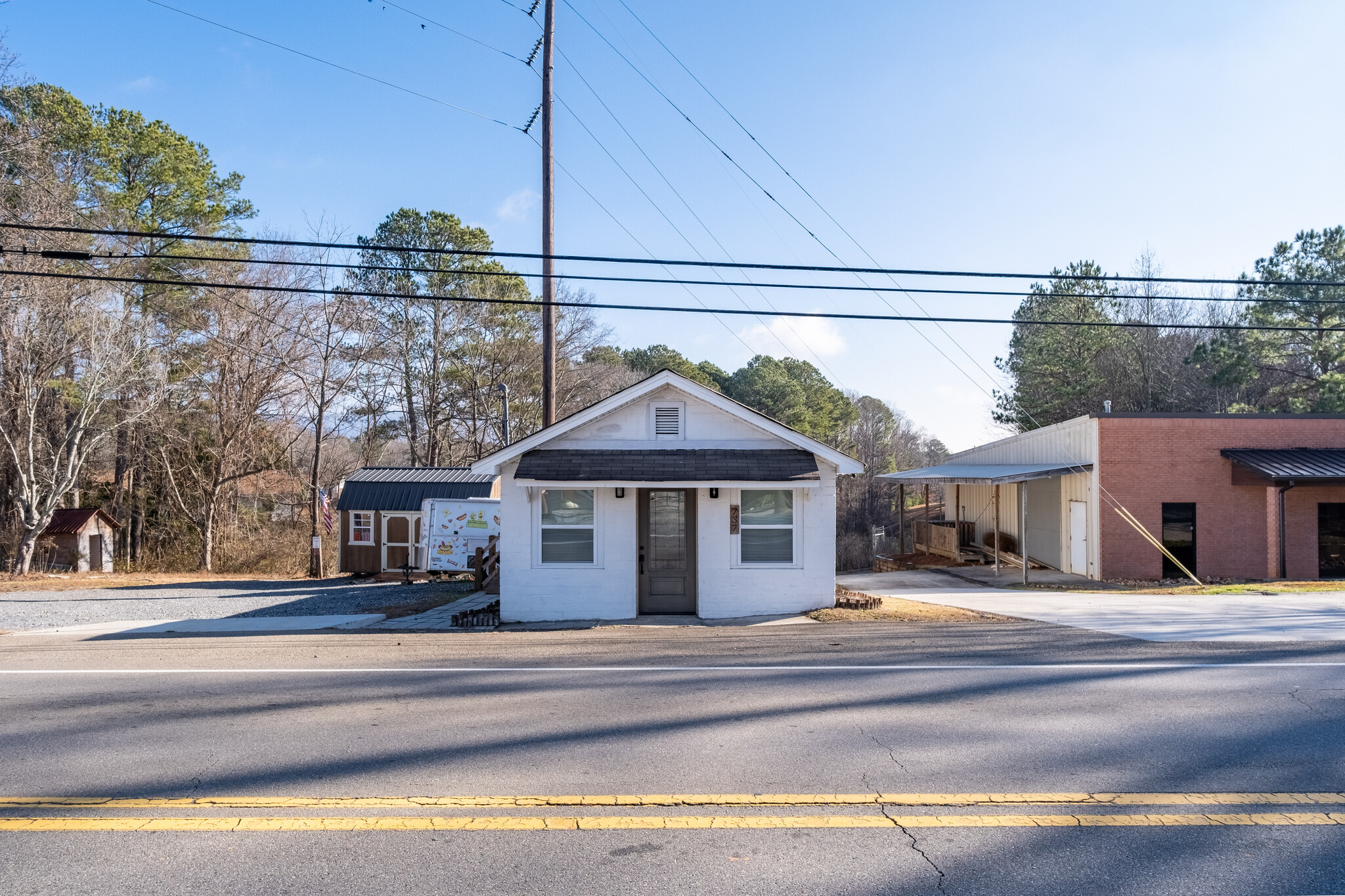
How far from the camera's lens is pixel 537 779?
5355 mm

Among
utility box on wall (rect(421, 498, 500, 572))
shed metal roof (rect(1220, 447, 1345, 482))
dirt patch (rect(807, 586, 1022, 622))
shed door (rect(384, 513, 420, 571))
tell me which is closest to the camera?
dirt patch (rect(807, 586, 1022, 622))

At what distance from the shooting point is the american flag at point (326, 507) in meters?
25.1

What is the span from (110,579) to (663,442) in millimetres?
A: 19284

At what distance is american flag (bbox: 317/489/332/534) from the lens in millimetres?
25105

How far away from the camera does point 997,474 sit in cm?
2209

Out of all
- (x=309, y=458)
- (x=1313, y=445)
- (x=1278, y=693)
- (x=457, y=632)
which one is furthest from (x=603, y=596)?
(x=309, y=458)

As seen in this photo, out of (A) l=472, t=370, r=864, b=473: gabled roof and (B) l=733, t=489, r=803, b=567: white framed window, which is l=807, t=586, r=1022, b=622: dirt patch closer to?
(B) l=733, t=489, r=803, b=567: white framed window

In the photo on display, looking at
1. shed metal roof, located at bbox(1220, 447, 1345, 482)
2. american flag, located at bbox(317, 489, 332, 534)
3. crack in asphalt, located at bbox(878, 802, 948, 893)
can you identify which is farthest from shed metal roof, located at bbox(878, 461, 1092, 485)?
american flag, located at bbox(317, 489, 332, 534)

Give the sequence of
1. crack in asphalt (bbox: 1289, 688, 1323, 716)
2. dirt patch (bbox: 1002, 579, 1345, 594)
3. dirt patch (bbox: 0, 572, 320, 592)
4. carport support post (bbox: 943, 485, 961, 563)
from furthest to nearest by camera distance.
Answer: carport support post (bbox: 943, 485, 961, 563) → dirt patch (bbox: 0, 572, 320, 592) → dirt patch (bbox: 1002, 579, 1345, 594) → crack in asphalt (bbox: 1289, 688, 1323, 716)

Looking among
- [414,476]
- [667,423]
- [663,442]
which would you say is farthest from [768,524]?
[414,476]

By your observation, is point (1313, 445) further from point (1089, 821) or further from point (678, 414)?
point (1089, 821)

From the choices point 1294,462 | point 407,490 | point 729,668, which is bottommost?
point 729,668

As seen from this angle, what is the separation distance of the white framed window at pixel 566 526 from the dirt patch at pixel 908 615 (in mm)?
4084

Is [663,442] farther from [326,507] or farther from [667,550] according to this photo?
[326,507]
